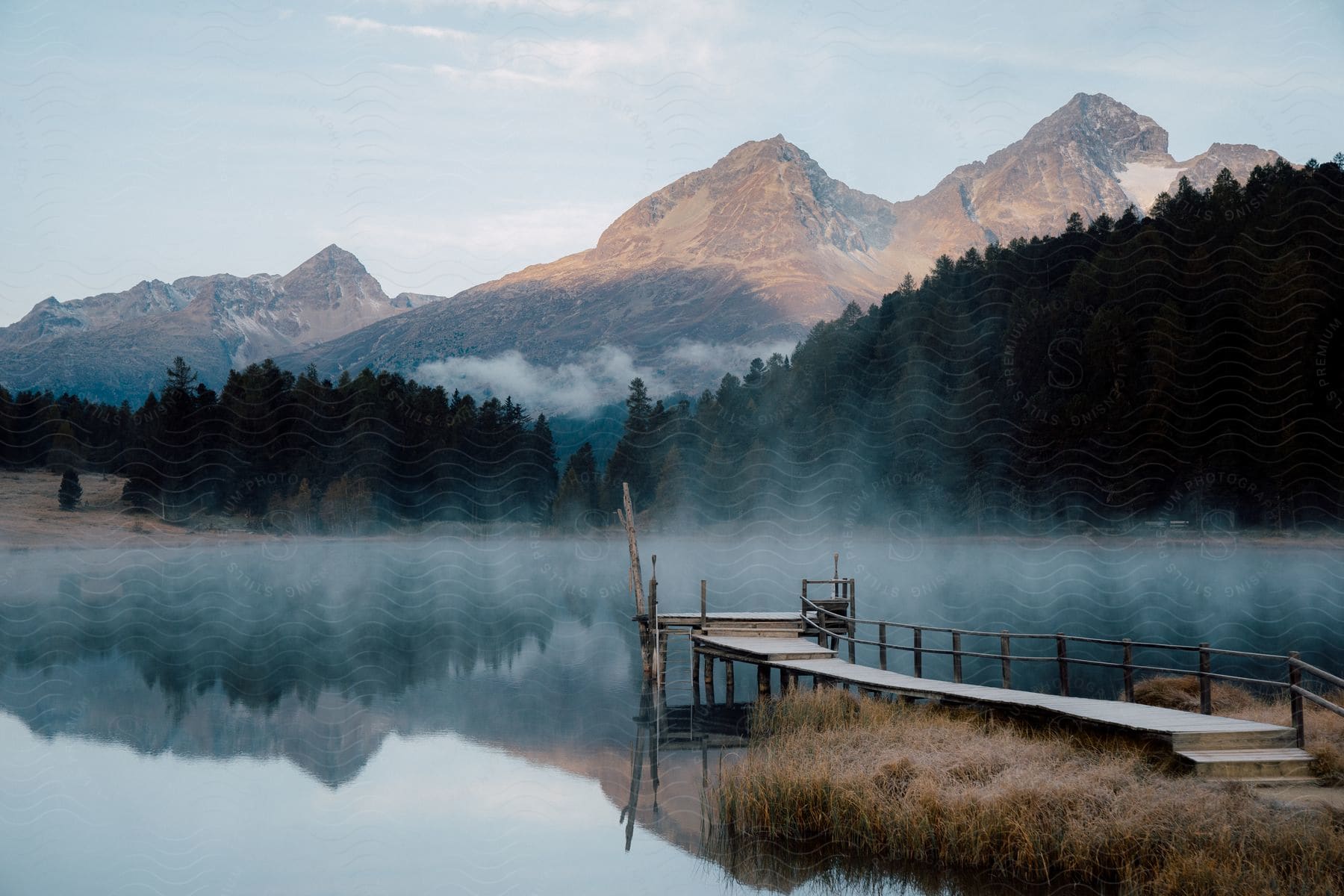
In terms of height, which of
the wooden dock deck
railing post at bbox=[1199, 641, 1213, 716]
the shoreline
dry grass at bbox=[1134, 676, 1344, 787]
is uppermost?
the shoreline

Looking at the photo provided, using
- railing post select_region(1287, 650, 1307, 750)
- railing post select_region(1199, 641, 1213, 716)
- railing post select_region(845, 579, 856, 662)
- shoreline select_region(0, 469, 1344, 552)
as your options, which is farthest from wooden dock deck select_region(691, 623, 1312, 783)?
shoreline select_region(0, 469, 1344, 552)

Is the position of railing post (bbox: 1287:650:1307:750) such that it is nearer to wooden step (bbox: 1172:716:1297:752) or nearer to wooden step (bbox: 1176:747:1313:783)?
wooden step (bbox: 1172:716:1297:752)

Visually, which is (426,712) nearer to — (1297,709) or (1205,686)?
(1205,686)

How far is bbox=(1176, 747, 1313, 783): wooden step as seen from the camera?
13609mm

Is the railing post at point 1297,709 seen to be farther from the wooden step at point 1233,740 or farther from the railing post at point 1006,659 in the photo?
the railing post at point 1006,659

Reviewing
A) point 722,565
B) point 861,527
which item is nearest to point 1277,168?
point 861,527

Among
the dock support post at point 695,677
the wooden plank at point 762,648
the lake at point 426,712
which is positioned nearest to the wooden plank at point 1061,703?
the wooden plank at point 762,648

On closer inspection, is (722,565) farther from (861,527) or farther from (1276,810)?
(1276,810)

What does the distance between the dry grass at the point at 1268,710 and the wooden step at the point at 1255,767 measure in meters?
0.21

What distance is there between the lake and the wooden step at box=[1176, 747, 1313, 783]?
2943mm

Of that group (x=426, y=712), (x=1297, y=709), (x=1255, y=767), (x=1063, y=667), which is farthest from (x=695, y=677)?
(x=1255, y=767)

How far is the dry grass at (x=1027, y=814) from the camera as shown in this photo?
1178 cm

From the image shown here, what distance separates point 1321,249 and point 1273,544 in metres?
19.0

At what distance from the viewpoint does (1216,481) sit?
66.7 meters
